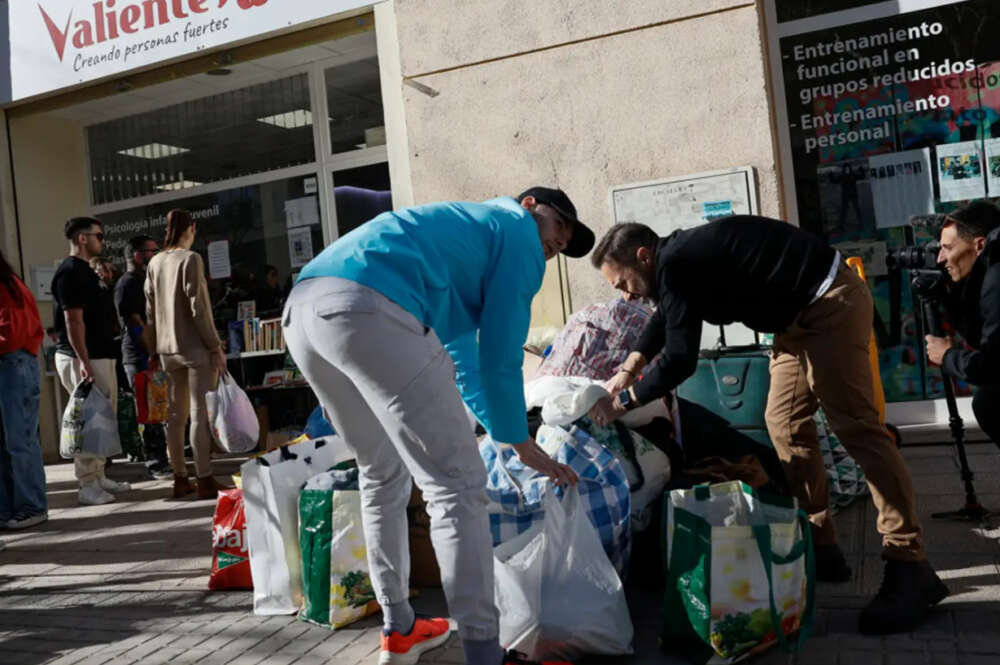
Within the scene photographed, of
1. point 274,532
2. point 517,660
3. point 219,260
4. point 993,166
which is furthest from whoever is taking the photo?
point 219,260

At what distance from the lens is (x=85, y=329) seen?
21.6ft

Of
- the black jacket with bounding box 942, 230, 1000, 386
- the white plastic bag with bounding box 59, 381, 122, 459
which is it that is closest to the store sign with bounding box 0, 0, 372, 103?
the white plastic bag with bounding box 59, 381, 122, 459

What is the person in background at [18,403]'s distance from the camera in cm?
575

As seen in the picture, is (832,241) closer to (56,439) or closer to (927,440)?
(927,440)

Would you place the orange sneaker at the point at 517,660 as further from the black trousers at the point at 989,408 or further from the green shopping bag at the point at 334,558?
the black trousers at the point at 989,408

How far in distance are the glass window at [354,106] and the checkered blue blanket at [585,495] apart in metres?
5.35

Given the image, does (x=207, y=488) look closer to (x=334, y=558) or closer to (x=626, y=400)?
(x=334, y=558)

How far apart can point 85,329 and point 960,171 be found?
6039mm

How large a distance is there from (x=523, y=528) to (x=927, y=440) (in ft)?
11.9

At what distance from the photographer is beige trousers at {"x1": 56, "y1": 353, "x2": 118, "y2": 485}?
260 inches

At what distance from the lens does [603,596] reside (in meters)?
2.92

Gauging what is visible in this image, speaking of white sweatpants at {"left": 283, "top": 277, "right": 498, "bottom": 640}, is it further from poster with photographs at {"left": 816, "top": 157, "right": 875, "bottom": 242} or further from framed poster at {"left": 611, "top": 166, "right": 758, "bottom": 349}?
poster with photographs at {"left": 816, "top": 157, "right": 875, "bottom": 242}

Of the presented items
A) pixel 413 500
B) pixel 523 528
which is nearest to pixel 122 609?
pixel 413 500

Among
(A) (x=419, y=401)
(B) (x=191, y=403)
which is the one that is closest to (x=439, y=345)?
(A) (x=419, y=401)
